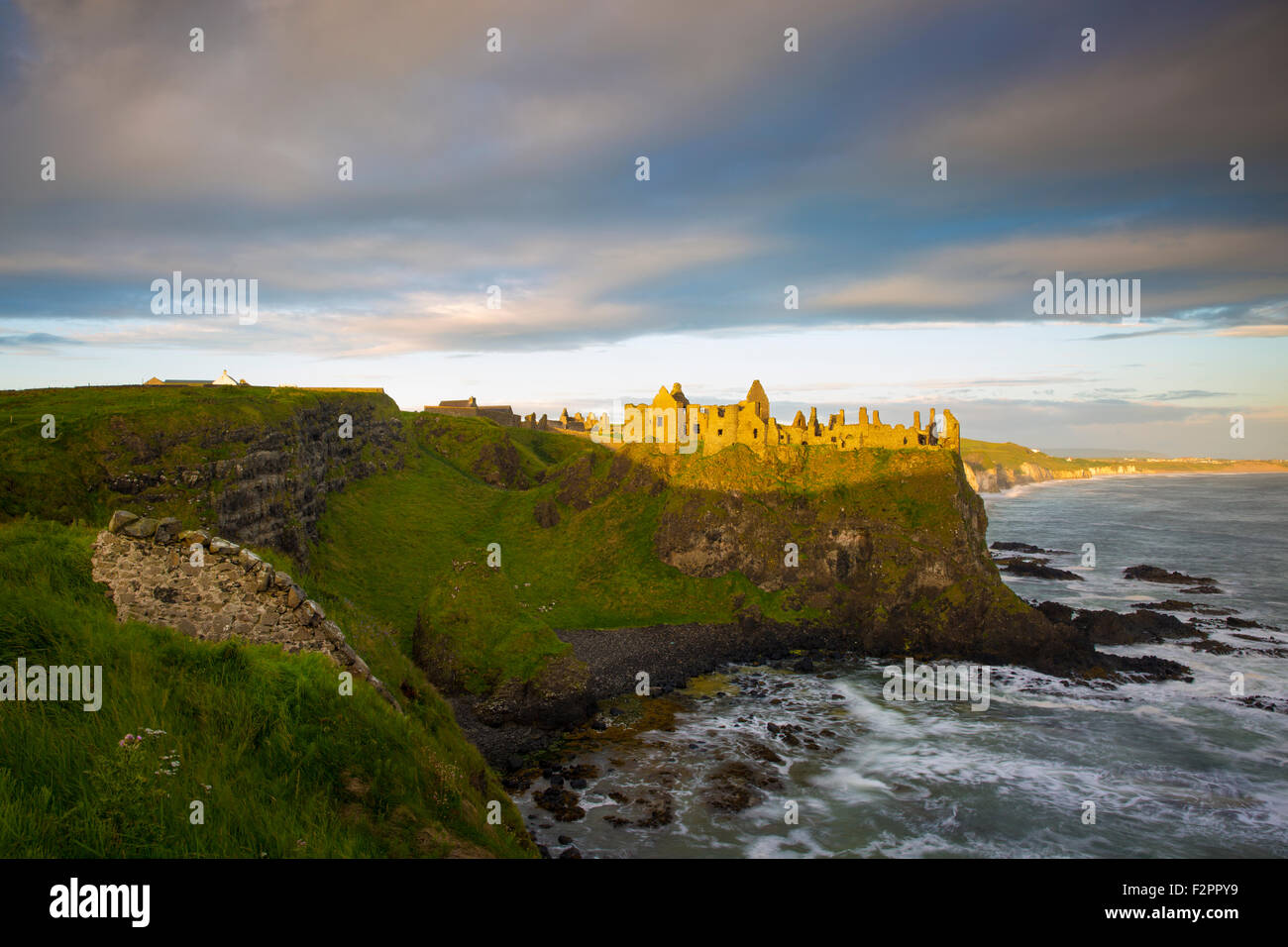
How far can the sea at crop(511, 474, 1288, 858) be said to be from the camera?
30625mm

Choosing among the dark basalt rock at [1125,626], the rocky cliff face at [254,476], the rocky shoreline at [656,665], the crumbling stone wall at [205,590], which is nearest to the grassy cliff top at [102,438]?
the rocky cliff face at [254,476]

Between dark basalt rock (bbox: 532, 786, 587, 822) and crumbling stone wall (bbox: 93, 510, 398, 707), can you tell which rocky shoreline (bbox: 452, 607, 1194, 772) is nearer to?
dark basalt rock (bbox: 532, 786, 587, 822)

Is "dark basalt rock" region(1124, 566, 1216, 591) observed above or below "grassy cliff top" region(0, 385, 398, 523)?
below

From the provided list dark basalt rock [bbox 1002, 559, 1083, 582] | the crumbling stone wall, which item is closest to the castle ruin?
dark basalt rock [bbox 1002, 559, 1083, 582]

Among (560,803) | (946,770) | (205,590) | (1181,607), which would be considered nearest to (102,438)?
(560,803)

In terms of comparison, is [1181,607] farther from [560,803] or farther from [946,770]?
[560,803]

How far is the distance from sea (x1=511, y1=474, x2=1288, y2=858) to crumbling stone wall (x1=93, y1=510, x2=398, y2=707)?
765 inches

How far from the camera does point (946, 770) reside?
37781mm

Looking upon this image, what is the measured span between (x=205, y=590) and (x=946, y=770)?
1582 inches

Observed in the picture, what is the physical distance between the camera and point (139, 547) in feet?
47.2

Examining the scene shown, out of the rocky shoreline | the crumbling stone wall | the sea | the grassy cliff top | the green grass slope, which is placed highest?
the grassy cliff top

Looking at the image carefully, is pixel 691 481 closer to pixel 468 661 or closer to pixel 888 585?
pixel 888 585
